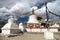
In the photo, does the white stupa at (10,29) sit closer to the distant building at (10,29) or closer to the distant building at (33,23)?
the distant building at (10,29)

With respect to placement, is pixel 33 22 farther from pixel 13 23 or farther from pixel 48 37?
pixel 48 37

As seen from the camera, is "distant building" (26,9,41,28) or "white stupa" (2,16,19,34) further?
"distant building" (26,9,41,28)

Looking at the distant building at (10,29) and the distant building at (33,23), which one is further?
the distant building at (33,23)

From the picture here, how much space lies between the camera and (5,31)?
9.91 metres

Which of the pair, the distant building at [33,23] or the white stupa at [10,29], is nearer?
the white stupa at [10,29]

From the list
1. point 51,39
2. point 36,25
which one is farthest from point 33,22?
point 51,39

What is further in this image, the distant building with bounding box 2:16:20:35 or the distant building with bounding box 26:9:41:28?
the distant building with bounding box 26:9:41:28

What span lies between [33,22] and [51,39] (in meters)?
12.4

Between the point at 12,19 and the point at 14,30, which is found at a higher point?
the point at 12,19

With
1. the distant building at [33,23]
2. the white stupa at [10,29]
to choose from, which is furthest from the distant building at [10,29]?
the distant building at [33,23]

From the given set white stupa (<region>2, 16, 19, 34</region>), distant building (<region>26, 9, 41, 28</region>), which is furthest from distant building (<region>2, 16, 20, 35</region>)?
distant building (<region>26, 9, 41, 28</region>)

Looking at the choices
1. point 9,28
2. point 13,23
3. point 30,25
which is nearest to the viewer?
point 9,28

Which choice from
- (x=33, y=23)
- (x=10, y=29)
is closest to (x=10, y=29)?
(x=10, y=29)

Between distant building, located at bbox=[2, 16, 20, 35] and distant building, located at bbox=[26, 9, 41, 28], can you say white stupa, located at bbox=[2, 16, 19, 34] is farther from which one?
distant building, located at bbox=[26, 9, 41, 28]
